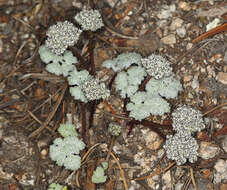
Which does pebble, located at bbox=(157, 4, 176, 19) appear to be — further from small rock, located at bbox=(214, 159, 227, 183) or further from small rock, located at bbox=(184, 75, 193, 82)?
small rock, located at bbox=(214, 159, 227, 183)

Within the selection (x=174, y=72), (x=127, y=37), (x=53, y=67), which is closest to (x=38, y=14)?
(x=53, y=67)

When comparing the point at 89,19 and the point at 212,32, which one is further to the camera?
the point at 212,32

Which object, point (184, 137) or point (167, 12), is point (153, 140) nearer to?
point (184, 137)

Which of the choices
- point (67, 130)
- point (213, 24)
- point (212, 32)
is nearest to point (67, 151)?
point (67, 130)

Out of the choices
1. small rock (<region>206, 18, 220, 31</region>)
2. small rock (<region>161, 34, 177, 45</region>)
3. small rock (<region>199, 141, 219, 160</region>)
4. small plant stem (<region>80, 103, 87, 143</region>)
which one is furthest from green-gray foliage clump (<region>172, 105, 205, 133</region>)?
small rock (<region>206, 18, 220, 31</region>)

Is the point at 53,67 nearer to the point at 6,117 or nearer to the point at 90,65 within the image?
the point at 90,65
